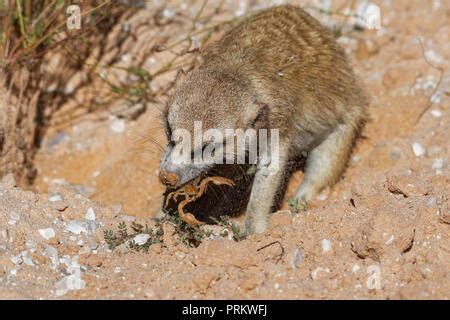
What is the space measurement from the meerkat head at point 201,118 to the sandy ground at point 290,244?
395 mm

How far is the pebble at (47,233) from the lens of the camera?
3.76 meters

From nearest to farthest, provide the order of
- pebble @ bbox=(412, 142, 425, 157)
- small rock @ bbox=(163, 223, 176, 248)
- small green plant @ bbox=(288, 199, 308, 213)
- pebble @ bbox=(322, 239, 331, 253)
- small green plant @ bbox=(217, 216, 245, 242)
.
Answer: pebble @ bbox=(322, 239, 331, 253), small rock @ bbox=(163, 223, 176, 248), small green plant @ bbox=(217, 216, 245, 242), small green plant @ bbox=(288, 199, 308, 213), pebble @ bbox=(412, 142, 425, 157)

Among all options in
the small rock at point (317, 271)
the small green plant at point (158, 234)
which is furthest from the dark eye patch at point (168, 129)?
the small rock at point (317, 271)

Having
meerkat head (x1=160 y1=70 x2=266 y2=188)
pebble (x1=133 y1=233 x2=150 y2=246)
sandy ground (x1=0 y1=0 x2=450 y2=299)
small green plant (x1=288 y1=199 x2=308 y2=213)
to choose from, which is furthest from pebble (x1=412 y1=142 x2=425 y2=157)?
pebble (x1=133 y1=233 x2=150 y2=246)

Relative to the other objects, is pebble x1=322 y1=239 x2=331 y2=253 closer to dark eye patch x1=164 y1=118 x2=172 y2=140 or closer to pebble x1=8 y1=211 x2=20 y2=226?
dark eye patch x1=164 y1=118 x2=172 y2=140

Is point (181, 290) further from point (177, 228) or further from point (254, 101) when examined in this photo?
point (254, 101)

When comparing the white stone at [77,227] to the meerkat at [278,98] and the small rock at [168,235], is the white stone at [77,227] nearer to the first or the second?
the small rock at [168,235]

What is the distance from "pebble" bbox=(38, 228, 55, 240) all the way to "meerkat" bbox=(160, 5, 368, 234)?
0.68 m

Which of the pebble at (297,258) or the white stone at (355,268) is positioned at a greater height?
the white stone at (355,268)

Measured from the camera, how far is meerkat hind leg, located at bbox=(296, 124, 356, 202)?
5141 mm

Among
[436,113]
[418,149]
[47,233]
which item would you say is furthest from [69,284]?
[436,113]

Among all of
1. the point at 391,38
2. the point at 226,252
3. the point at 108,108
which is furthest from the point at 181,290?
the point at 391,38

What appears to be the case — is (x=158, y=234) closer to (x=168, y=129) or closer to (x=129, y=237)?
(x=129, y=237)

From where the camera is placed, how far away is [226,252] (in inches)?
137
